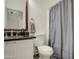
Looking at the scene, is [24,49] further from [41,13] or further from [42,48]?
[41,13]

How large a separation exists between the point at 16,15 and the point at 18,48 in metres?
1.09

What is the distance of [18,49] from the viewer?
203 cm

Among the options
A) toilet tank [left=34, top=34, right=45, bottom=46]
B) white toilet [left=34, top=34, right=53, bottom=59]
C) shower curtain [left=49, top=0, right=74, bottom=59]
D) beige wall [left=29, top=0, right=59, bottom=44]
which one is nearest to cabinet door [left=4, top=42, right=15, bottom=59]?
white toilet [left=34, top=34, right=53, bottom=59]

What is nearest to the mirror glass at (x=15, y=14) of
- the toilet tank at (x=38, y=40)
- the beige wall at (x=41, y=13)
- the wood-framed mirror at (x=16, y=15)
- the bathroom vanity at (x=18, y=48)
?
the wood-framed mirror at (x=16, y=15)

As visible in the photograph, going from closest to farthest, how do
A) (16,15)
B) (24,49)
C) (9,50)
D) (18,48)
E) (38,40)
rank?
1. (9,50)
2. (18,48)
3. (24,49)
4. (16,15)
5. (38,40)

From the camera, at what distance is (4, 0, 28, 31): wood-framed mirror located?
2486mm

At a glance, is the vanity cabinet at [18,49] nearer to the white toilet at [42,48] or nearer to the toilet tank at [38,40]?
the white toilet at [42,48]

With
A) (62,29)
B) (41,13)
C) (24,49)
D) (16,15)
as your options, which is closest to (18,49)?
(24,49)

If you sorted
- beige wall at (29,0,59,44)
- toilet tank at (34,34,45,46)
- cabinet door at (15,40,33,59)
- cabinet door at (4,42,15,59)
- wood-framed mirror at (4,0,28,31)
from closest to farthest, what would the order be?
cabinet door at (4,42,15,59)
cabinet door at (15,40,33,59)
wood-framed mirror at (4,0,28,31)
toilet tank at (34,34,45,46)
beige wall at (29,0,59,44)

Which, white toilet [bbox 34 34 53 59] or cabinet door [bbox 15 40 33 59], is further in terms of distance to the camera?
white toilet [bbox 34 34 53 59]

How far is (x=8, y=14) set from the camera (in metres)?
2.48

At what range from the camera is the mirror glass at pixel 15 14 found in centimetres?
249

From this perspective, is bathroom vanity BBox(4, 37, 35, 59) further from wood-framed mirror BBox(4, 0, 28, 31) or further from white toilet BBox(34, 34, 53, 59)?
wood-framed mirror BBox(4, 0, 28, 31)

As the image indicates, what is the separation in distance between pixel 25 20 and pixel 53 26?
3.26ft
